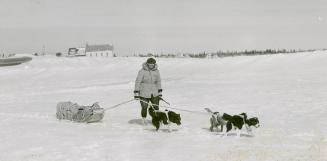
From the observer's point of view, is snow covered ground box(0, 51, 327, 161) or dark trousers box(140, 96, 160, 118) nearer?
snow covered ground box(0, 51, 327, 161)

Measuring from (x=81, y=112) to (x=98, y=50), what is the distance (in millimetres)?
106817

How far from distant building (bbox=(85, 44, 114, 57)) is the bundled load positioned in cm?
10397

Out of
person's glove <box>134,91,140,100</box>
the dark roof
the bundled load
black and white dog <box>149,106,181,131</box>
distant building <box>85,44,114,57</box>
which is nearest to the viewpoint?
black and white dog <box>149,106,181,131</box>

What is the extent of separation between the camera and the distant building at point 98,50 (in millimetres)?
118500

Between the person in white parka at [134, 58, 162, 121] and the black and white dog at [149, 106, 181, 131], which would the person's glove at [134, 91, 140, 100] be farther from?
the black and white dog at [149, 106, 181, 131]

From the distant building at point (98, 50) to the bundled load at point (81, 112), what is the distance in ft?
341

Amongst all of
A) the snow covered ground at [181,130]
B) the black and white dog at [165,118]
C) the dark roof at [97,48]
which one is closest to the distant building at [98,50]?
the dark roof at [97,48]

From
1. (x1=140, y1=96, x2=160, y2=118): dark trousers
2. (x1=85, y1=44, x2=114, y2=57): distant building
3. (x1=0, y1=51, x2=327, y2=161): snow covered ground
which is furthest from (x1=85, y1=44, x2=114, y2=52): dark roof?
(x1=140, y1=96, x2=160, y2=118): dark trousers

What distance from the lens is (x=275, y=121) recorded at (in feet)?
44.7

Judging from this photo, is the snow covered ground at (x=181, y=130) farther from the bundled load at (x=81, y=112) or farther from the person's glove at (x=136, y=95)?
the person's glove at (x=136, y=95)

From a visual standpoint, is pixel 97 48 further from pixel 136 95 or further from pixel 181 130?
pixel 181 130

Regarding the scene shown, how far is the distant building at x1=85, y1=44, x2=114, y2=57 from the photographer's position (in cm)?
11850

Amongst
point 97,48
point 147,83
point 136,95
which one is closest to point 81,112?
point 136,95

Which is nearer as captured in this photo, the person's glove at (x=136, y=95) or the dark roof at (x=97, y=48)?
the person's glove at (x=136, y=95)
